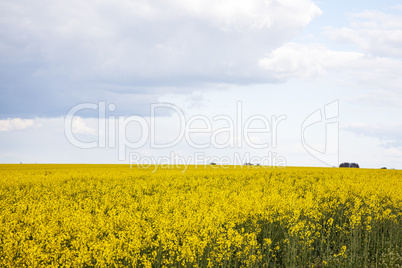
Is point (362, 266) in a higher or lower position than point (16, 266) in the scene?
lower

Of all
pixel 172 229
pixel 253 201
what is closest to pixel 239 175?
pixel 253 201

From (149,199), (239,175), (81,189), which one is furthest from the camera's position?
(239,175)

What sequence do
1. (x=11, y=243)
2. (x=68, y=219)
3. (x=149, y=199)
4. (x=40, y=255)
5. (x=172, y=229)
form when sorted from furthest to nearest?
(x=149, y=199) < (x=68, y=219) < (x=172, y=229) < (x=11, y=243) < (x=40, y=255)

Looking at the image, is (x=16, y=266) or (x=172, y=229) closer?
(x=16, y=266)

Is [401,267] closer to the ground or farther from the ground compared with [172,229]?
closer to the ground

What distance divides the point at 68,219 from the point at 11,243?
1.78 metres

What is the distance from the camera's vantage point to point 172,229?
28.7 ft

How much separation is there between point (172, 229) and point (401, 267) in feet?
22.0

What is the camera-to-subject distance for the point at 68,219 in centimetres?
960

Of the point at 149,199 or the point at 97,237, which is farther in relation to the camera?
the point at 149,199

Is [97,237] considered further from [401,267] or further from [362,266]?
[401,267]

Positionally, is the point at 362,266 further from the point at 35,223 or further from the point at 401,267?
the point at 35,223

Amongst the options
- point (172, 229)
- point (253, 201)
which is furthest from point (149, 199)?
point (172, 229)

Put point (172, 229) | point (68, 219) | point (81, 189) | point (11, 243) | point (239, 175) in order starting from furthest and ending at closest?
point (239, 175) → point (81, 189) → point (68, 219) → point (172, 229) → point (11, 243)
